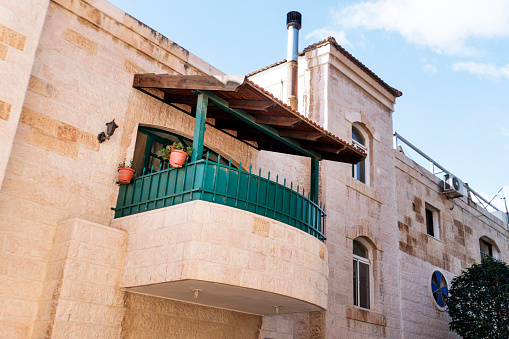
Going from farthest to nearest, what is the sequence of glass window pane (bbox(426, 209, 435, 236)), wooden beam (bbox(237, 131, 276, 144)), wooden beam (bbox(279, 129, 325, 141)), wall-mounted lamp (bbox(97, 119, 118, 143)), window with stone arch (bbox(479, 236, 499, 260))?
window with stone arch (bbox(479, 236, 499, 260)) → glass window pane (bbox(426, 209, 435, 236)) → wooden beam (bbox(237, 131, 276, 144)) → wooden beam (bbox(279, 129, 325, 141)) → wall-mounted lamp (bbox(97, 119, 118, 143))

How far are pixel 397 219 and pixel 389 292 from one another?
2.16 m

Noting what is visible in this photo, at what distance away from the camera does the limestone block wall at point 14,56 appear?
23.3 ft

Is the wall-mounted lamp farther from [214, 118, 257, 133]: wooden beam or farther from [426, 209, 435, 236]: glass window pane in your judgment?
[426, 209, 435, 236]: glass window pane

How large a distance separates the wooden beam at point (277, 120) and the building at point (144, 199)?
24mm

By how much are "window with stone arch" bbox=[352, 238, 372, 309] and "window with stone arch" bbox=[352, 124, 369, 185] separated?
1756 mm

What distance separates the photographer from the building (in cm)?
723

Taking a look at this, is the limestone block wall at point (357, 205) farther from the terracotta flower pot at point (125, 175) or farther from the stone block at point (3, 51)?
the stone block at point (3, 51)

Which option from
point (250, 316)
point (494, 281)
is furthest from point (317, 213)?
point (494, 281)

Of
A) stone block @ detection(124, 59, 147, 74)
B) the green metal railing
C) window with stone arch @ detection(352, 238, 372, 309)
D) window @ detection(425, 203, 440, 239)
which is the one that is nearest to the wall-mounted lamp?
the green metal railing

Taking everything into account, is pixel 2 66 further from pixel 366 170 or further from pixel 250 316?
pixel 366 170

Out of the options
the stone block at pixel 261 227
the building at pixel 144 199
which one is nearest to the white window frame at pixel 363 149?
the building at pixel 144 199

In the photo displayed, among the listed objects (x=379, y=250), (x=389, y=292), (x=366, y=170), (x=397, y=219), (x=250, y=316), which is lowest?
(x=250, y=316)

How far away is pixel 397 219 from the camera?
558 inches

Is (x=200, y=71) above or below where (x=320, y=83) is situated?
below
